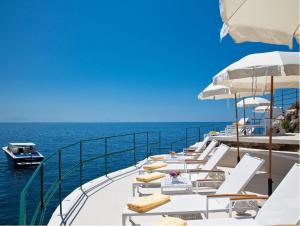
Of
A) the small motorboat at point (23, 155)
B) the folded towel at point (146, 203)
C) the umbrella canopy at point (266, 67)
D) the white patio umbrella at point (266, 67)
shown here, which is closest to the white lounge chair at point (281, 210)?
the folded towel at point (146, 203)

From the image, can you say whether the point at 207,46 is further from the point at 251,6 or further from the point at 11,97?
the point at 11,97

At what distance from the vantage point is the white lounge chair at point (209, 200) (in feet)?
10.3

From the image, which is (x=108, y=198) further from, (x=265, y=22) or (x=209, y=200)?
(x=265, y=22)

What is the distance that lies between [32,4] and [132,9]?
8299mm

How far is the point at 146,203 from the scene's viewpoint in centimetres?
323

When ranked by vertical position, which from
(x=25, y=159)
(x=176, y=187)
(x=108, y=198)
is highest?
(x=176, y=187)

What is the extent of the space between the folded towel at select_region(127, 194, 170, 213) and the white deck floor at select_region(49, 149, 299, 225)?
0.47m

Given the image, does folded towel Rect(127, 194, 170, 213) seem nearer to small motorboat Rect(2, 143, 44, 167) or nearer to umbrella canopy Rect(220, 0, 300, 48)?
umbrella canopy Rect(220, 0, 300, 48)

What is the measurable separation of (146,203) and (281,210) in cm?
139

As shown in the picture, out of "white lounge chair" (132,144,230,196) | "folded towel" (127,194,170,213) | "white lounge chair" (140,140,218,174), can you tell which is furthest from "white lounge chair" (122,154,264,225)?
"white lounge chair" (140,140,218,174)

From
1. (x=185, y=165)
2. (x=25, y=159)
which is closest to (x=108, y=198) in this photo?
(x=185, y=165)

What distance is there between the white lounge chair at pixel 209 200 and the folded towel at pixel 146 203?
44 millimetres

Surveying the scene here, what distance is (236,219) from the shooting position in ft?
9.29

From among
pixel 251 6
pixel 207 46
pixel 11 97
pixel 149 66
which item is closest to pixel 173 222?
pixel 251 6
